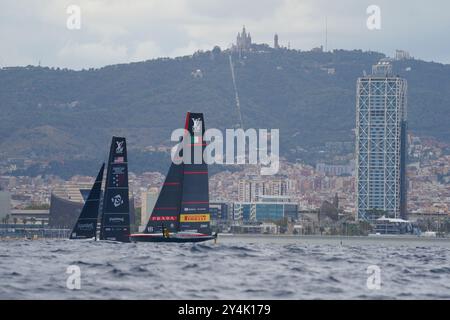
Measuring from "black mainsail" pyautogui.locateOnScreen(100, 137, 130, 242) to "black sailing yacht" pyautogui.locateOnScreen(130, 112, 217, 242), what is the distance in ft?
3.86

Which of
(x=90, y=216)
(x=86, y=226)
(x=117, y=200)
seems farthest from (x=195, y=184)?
(x=86, y=226)

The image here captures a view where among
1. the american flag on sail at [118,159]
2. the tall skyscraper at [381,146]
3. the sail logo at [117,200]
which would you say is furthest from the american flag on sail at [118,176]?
the tall skyscraper at [381,146]

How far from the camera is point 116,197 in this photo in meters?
62.8

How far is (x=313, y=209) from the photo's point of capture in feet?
596

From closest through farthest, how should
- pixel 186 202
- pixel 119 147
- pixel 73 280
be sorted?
pixel 73 280, pixel 186 202, pixel 119 147

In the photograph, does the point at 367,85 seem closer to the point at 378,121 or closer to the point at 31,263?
the point at 378,121

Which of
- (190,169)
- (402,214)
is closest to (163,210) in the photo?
(190,169)

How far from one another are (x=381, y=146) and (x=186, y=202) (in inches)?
4924

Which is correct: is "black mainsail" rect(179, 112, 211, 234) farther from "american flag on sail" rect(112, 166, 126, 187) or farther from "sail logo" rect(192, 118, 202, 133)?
"american flag on sail" rect(112, 166, 126, 187)

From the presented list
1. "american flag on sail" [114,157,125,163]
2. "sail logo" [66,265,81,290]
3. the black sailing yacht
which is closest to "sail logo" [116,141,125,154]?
"american flag on sail" [114,157,125,163]

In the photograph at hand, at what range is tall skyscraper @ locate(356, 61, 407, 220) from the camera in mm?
180500

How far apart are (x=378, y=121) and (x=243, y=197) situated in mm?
24210

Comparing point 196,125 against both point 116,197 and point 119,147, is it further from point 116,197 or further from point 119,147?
point 116,197

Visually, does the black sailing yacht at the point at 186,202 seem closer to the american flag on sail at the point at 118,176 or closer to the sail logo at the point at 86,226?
the american flag on sail at the point at 118,176
